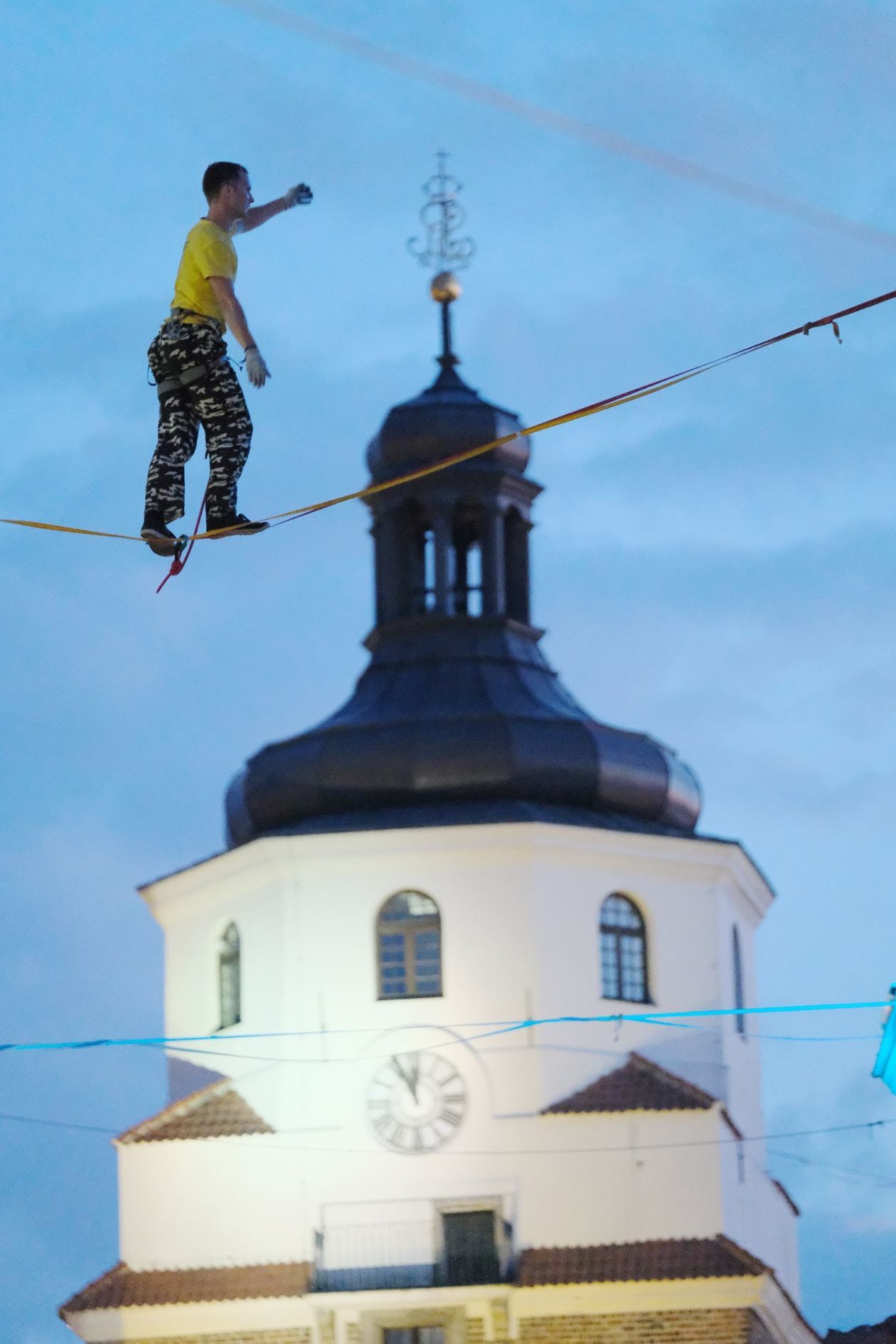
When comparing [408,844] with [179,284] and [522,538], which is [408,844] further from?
[179,284]

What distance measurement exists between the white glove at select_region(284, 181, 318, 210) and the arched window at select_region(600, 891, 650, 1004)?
26.8 m

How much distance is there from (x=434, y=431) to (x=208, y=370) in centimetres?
3213

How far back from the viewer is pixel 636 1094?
135 feet

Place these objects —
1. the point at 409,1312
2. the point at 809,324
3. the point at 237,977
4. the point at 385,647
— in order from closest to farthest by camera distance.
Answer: the point at 809,324 < the point at 409,1312 < the point at 237,977 < the point at 385,647

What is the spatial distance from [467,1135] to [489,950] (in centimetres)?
212

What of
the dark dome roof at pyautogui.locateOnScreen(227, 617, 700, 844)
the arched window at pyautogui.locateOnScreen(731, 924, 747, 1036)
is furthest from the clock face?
the arched window at pyautogui.locateOnScreen(731, 924, 747, 1036)

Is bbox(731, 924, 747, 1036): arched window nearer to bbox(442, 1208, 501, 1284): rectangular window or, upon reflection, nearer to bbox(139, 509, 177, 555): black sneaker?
bbox(442, 1208, 501, 1284): rectangular window

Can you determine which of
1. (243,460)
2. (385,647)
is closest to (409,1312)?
(385,647)

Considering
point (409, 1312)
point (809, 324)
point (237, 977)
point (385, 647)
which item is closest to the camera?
point (809, 324)

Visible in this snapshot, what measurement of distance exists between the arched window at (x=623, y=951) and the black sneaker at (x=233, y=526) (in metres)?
26.5

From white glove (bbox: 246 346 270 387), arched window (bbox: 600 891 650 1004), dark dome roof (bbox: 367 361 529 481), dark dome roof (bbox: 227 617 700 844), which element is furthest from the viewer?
dark dome roof (bbox: 367 361 529 481)

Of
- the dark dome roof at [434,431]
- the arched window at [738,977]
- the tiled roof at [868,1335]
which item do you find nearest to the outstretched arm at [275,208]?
the tiled roof at [868,1335]

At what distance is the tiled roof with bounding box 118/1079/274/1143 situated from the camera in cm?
4128

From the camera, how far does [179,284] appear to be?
15.6m
